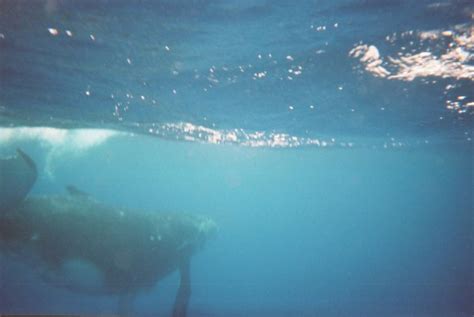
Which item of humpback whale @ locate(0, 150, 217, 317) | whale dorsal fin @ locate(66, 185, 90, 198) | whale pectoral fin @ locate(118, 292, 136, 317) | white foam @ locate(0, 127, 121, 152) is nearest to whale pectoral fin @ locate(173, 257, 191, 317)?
humpback whale @ locate(0, 150, 217, 317)

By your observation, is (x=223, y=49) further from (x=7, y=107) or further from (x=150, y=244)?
(x=7, y=107)

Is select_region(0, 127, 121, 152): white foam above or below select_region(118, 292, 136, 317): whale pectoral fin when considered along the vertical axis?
above

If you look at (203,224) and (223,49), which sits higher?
(223,49)

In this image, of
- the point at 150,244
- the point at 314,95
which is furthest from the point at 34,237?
the point at 314,95

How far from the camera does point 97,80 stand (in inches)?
494

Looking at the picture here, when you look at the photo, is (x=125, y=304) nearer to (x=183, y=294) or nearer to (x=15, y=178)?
(x=183, y=294)

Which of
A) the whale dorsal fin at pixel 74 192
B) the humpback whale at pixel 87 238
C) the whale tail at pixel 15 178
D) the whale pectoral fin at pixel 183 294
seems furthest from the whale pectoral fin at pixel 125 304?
the whale tail at pixel 15 178

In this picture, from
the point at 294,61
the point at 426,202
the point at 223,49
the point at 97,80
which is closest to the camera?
the point at 223,49

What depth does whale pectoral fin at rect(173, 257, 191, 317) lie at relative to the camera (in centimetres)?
1215

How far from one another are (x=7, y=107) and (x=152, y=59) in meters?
13.5

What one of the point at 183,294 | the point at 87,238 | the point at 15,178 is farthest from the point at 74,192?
the point at 183,294

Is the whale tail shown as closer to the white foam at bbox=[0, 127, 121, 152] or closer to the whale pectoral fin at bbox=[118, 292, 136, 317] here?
the whale pectoral fin at bbox=[118, 292, 136, 317]

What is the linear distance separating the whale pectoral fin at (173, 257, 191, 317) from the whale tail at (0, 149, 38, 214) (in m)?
6.53

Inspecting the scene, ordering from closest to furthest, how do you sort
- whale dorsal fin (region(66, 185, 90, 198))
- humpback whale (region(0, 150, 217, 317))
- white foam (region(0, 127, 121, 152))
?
humpback whale (region(0, 150, 217, 317))
whale dorsal fin (region(66, 185, 90, 198))
white foam (region(0, 127, 121, 152))
